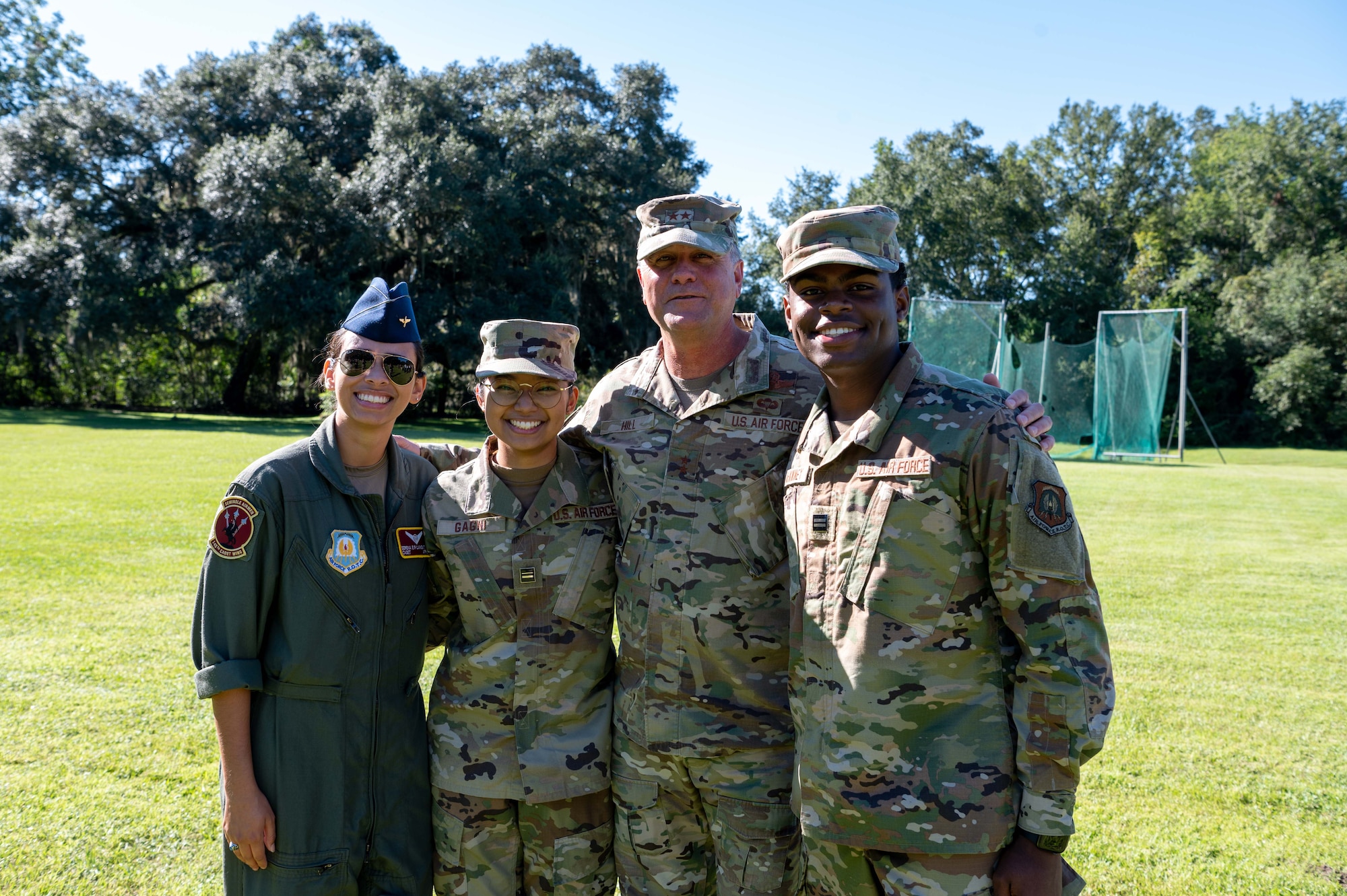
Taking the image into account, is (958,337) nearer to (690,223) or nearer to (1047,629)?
(690,223)

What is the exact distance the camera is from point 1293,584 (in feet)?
30.5

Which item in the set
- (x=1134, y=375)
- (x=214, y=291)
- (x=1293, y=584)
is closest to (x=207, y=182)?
(x=214, y=291)

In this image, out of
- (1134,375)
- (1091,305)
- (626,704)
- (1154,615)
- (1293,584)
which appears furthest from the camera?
(1091,305)

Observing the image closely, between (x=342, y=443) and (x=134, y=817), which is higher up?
(x=342, y=443)

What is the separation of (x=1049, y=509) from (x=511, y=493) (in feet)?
5.38

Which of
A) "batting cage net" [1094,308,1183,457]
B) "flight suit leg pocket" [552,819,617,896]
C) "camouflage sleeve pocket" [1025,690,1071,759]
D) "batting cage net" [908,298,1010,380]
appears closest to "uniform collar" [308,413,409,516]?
"flight suit leg pocket" [552,819,617,896]

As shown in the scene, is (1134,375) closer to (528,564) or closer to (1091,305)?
(1091,305)

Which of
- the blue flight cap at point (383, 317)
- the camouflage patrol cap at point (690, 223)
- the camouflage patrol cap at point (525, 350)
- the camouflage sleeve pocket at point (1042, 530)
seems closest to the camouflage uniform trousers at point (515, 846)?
the camouflage patrol cap at point (525, 350)

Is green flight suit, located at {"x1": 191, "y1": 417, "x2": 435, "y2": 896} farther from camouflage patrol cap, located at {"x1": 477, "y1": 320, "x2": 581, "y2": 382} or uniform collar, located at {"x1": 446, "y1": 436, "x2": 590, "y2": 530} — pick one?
camouflage patrol cap, located at {"x1": 477, "y1": 320, "x2": 581, "y2": 382}

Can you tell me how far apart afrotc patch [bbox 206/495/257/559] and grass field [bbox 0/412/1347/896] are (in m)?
1.93

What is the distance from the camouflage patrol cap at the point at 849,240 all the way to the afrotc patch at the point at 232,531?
1650mm

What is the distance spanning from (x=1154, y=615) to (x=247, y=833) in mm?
7748

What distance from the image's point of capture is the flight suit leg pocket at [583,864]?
2809 mm

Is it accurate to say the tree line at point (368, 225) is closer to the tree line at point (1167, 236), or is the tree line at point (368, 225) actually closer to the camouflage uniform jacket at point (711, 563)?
the tree line at point (1167, 236)
